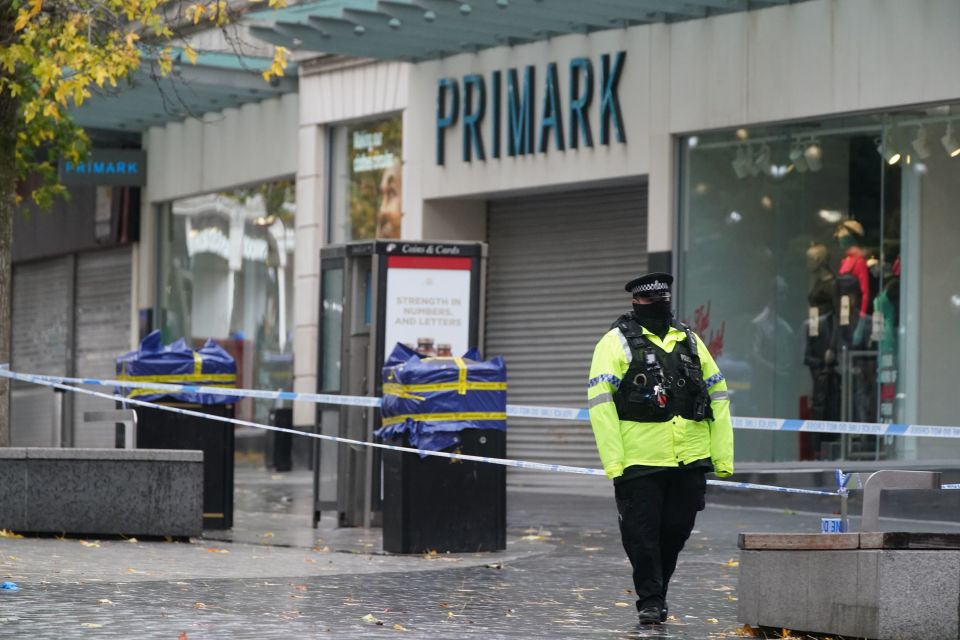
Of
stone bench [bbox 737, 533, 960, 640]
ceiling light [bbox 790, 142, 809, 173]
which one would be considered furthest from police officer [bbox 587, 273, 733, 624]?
ceiling light [bbox 790, 142, 809, 173]

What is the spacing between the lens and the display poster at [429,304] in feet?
45.2

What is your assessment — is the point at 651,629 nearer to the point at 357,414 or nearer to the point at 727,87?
the point at 357,414

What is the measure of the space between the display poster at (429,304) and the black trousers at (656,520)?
506 centimetres

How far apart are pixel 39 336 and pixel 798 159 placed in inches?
669

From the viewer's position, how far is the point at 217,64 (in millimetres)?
22672

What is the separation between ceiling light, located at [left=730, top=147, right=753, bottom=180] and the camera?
17.3 meters

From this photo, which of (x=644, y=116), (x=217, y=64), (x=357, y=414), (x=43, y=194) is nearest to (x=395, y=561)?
(x=357, y=414)

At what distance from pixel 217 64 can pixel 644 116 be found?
6.88 meters

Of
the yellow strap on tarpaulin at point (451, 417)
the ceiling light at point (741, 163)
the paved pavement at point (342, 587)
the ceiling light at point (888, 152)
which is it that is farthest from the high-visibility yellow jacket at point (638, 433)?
the ceiling light at point (741, 163)

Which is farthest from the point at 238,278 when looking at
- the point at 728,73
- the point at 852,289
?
the point at 852,289

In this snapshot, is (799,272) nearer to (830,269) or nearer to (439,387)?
(830,269)

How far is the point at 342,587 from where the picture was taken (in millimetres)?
9836

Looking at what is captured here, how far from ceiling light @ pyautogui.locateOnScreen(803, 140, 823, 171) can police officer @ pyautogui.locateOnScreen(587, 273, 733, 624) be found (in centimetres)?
811

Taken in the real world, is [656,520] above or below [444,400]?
below
